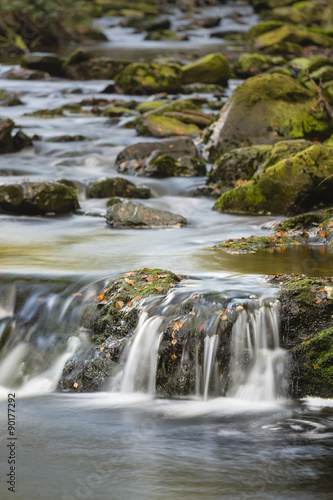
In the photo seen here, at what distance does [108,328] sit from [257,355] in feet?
5.13

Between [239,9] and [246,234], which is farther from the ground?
[239,9]

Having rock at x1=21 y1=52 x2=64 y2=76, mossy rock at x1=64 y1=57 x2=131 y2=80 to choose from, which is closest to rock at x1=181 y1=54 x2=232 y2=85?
mossy rock at x1=64 y1=57 x2=131 y2=80

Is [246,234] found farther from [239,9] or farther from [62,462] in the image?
[239,9]

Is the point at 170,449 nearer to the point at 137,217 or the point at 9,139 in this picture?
the point at 137,217

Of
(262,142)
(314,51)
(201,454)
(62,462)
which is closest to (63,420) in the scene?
(62,462)

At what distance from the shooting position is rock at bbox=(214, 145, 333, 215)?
423 inches

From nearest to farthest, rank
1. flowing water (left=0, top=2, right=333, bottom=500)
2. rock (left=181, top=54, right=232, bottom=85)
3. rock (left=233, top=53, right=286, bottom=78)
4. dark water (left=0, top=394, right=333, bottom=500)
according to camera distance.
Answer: dark water (left=0, top=394, right=333, bottom=500)
flowing water (left=0, top=2, right=333, bottom=500)
rock (left=181, top=54, right=232, bottom=85)
rock (left=233, top=53, right=286, bottom=78)

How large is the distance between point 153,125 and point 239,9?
36184mm

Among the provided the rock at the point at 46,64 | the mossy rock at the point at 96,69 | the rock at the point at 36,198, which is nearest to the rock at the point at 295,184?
the rock at the point at 36,198

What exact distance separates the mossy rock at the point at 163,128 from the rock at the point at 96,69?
31.9ft

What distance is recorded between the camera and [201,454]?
468cm

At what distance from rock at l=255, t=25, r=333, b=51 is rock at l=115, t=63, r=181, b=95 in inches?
430

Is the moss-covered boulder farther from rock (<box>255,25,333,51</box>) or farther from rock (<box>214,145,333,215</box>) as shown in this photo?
rock (<box>255,25,333,51</box>)

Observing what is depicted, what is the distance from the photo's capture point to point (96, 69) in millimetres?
25469
